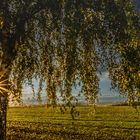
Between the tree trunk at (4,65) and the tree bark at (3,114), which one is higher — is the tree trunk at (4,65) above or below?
above

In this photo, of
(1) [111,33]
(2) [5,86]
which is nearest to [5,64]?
(2) [5,86]

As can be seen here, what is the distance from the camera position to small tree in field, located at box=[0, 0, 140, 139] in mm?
15086

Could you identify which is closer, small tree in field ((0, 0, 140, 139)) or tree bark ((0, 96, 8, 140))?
A: small tree in field ((0, 0, 140, 139))

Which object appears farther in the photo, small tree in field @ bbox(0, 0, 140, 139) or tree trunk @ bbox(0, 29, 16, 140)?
tree trunk @ bbox(0, 29, 16, 140)

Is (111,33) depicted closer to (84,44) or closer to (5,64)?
(84,44)

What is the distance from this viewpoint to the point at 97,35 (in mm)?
15328

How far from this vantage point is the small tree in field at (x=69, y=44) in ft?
49.5

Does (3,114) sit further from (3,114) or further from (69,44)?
(69,44)

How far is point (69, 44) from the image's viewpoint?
1516cm

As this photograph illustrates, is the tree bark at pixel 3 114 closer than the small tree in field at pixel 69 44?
No

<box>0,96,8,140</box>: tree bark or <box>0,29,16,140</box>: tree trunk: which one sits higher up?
<box>0,29,16,140</box>: tree trunk

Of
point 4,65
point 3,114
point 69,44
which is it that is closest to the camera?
point 69,44

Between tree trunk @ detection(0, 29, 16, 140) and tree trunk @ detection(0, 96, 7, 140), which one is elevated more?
tree trunk @ detection(0, 29, 16, 140)

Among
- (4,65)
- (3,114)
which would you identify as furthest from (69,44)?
(3,114)
